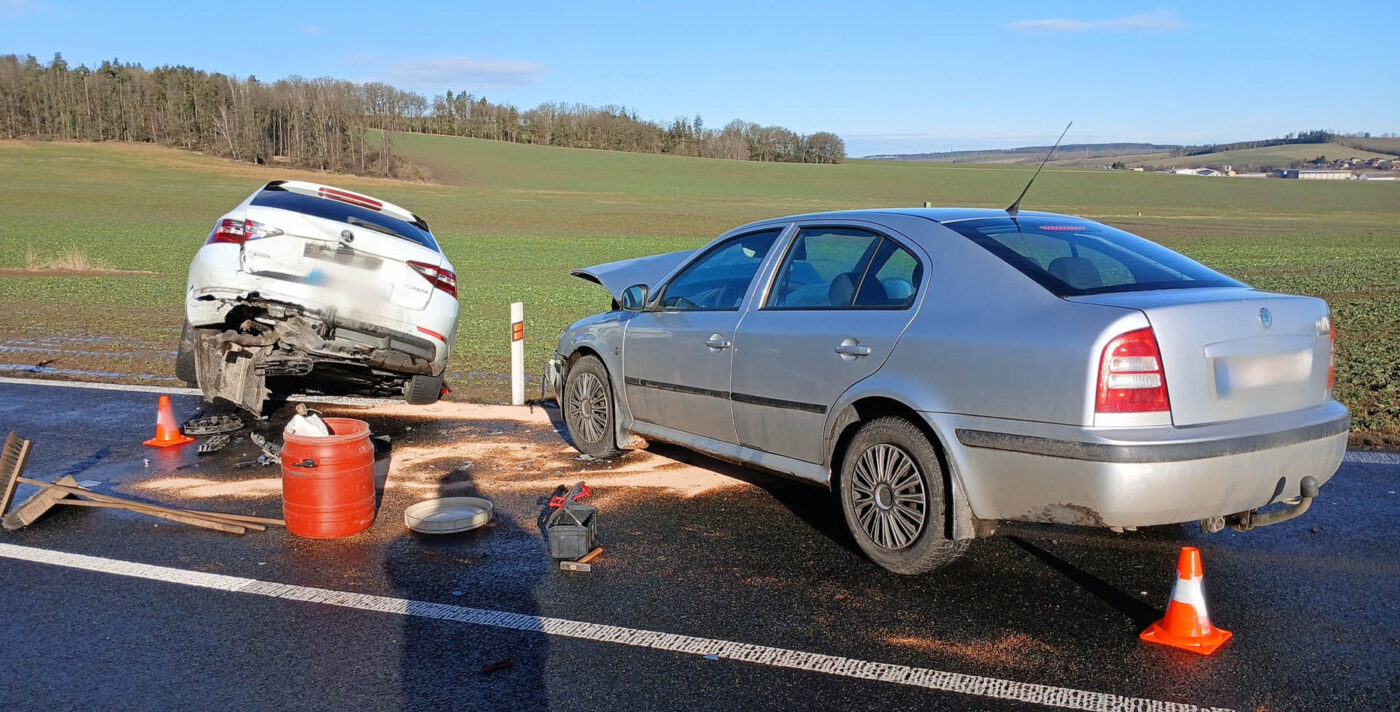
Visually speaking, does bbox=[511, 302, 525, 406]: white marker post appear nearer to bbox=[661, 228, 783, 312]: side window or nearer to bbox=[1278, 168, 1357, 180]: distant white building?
bbox=[661, 228, 783, 312]: side window

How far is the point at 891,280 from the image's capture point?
5.25m

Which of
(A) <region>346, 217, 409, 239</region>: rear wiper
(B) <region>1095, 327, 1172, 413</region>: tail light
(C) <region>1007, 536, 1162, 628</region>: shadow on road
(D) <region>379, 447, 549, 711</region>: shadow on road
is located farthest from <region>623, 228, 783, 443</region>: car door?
(A) <region>346, 217, 409, 239</region>: rear wiper

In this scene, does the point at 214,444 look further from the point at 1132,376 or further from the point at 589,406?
the point at 1132,376

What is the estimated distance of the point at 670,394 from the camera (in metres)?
6.49

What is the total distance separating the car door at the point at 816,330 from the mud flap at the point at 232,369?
3991 millimetres

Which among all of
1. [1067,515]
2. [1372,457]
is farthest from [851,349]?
[1372,457]

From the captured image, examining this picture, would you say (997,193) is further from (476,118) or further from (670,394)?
(670,394)

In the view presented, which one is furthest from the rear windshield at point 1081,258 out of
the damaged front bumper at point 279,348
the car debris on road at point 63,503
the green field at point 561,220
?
the damaged front bumper at point 279,348

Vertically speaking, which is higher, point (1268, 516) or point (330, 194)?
point (330, 194)

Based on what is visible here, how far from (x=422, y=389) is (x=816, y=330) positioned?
4.77m

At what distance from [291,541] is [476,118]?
125m

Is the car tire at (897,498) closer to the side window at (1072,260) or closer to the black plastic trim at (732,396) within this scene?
the black plastic trim at (732,396)

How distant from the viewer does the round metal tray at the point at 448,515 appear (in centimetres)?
571

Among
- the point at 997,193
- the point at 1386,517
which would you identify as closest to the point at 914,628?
the point at 1386,517
